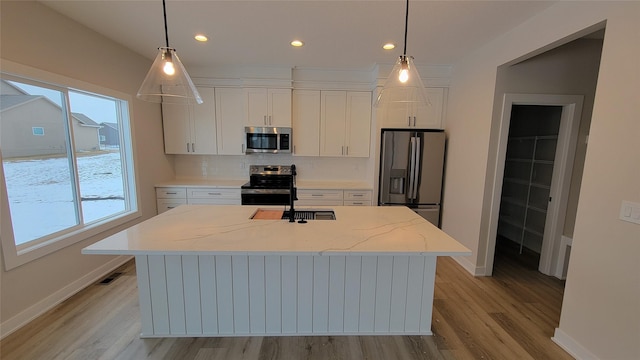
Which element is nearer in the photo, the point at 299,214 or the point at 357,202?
the point at 299,214

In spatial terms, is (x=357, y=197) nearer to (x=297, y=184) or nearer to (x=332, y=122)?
(x=297, y=184)

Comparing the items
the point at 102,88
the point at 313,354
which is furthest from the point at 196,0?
the point at 313,354

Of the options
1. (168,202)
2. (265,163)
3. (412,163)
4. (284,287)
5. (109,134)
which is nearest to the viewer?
(284,287)

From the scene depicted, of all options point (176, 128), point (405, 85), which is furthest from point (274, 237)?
point (176, 128)

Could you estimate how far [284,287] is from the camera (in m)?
1.93

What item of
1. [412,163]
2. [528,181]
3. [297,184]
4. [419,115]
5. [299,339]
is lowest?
[299,339]

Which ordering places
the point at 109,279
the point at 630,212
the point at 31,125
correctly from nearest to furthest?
the point at 630,212
the point at 31,125
the point at 109,279

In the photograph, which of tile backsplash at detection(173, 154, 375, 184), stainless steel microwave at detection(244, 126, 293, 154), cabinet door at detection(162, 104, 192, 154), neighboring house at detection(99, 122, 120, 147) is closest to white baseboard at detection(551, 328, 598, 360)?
tile backsplash at detection(173, 154, 375, 184)

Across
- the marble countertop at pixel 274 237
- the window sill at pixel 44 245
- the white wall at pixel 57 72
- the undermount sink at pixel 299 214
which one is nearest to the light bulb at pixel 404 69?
the marble countertop at pixel 274 237

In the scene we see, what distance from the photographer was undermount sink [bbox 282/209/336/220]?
2.29 meters

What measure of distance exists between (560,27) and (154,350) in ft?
12.8

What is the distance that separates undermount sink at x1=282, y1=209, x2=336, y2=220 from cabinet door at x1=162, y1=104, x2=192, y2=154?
8.11ft

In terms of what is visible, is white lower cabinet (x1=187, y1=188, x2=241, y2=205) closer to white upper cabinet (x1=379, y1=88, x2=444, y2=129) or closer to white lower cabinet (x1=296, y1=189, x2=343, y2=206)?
white lower cabinet (x1=296, y1=189, x2=343, y2=206)

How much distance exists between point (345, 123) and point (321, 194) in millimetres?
1159
